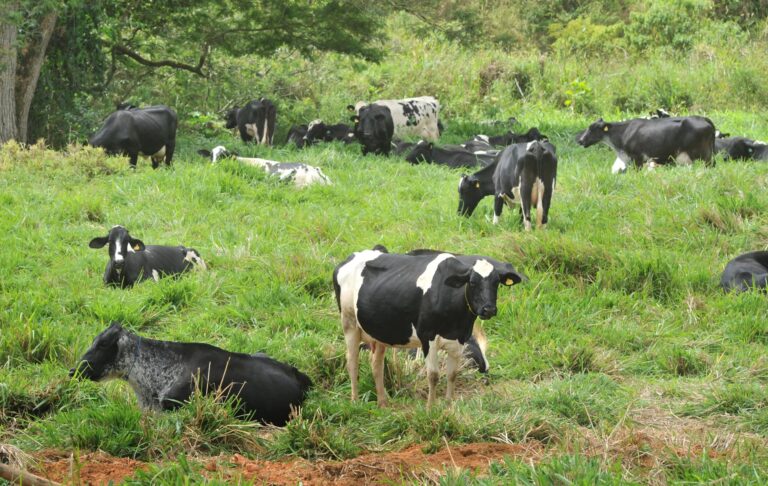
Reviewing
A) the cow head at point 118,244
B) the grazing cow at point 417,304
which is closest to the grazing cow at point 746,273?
the grazing cow at point 417,304

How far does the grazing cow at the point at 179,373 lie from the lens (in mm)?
7043

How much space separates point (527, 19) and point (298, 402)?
31.5 metres

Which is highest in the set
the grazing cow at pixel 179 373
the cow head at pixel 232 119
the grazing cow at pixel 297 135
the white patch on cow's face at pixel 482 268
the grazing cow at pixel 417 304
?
the white patch on cow's face at pixel 482 268

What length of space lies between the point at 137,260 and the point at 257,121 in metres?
10.1

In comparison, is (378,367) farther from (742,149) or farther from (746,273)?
(742,149)

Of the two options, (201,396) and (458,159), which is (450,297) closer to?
(201,396)

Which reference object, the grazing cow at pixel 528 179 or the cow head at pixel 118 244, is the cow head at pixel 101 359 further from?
the grazing cow at pixel 528 179

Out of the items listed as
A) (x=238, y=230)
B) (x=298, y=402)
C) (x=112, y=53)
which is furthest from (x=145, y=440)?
(x=112, y=53)

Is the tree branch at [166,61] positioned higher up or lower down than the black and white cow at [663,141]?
higher up

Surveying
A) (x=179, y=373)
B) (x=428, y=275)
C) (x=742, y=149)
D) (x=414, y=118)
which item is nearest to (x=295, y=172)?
(x=742, y=149)

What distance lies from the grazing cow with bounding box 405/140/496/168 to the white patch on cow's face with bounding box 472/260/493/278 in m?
10.3

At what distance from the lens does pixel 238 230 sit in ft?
40.3

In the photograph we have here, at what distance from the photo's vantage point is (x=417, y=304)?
7238 millimetres

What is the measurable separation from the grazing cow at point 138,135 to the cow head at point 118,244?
537 cm
